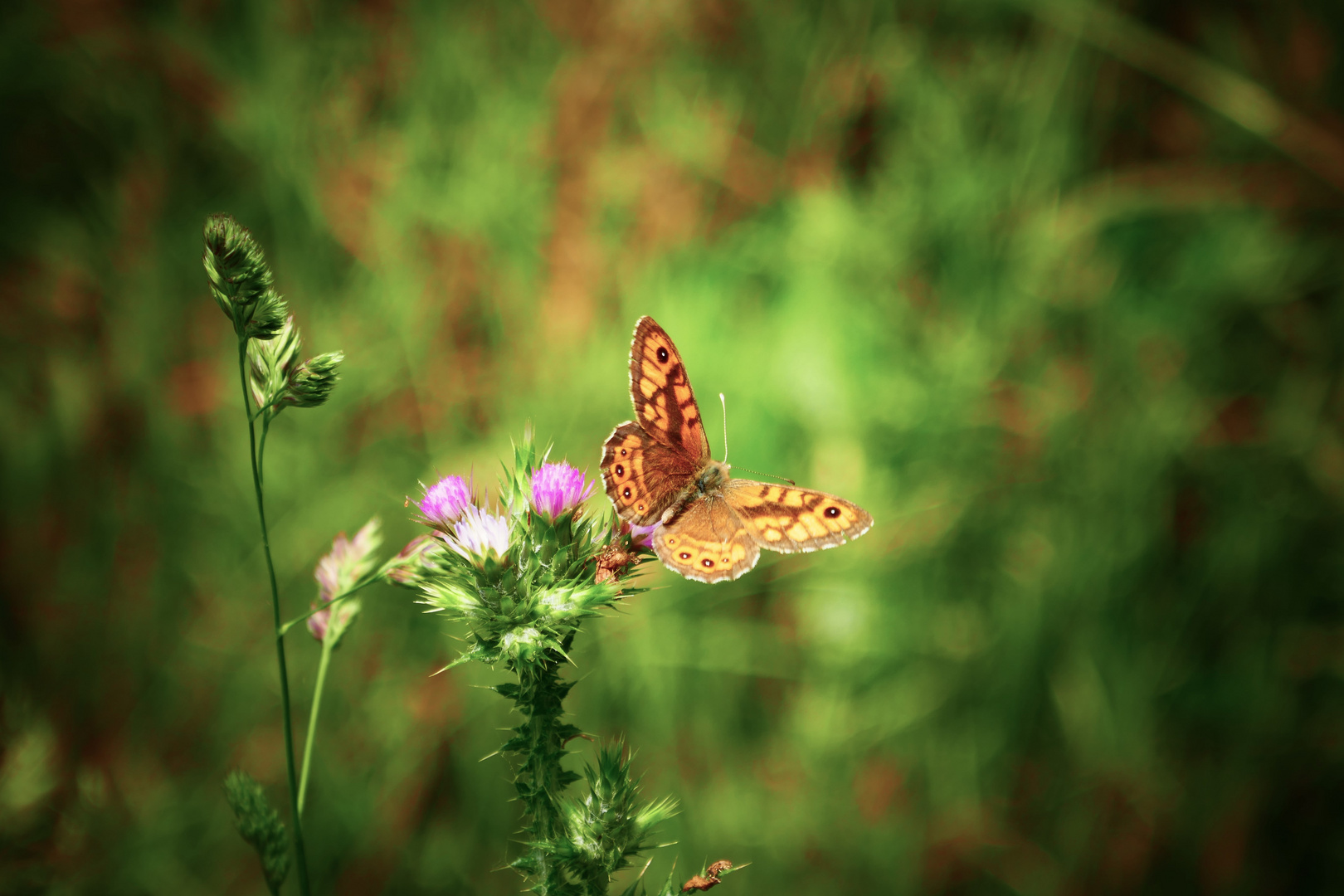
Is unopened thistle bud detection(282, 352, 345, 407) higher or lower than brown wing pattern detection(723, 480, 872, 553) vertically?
lower

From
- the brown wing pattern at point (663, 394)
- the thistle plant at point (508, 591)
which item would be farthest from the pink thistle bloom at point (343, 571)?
the brown wing pattern at point (663, 394)

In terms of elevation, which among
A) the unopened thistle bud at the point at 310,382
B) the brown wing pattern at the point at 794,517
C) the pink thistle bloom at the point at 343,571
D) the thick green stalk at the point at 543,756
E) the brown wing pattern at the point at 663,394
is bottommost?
the thick green stalk at the point at 543,756

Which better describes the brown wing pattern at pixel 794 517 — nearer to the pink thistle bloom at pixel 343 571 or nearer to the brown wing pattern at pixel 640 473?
the brown wing pattern at pixel 640 473

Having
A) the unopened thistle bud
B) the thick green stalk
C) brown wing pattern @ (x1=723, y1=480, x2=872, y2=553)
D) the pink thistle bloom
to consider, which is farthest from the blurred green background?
the unopened thistle bud

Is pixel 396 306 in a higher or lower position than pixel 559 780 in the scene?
higher

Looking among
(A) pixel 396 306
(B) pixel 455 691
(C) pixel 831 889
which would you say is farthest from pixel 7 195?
(C) pixel 831 889

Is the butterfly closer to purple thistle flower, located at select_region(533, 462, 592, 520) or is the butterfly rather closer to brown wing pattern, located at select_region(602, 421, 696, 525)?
brown wing pattern, located at select_region(602, 421, 696, 525)

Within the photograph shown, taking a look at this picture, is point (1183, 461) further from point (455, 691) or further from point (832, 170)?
point (455, 691)
